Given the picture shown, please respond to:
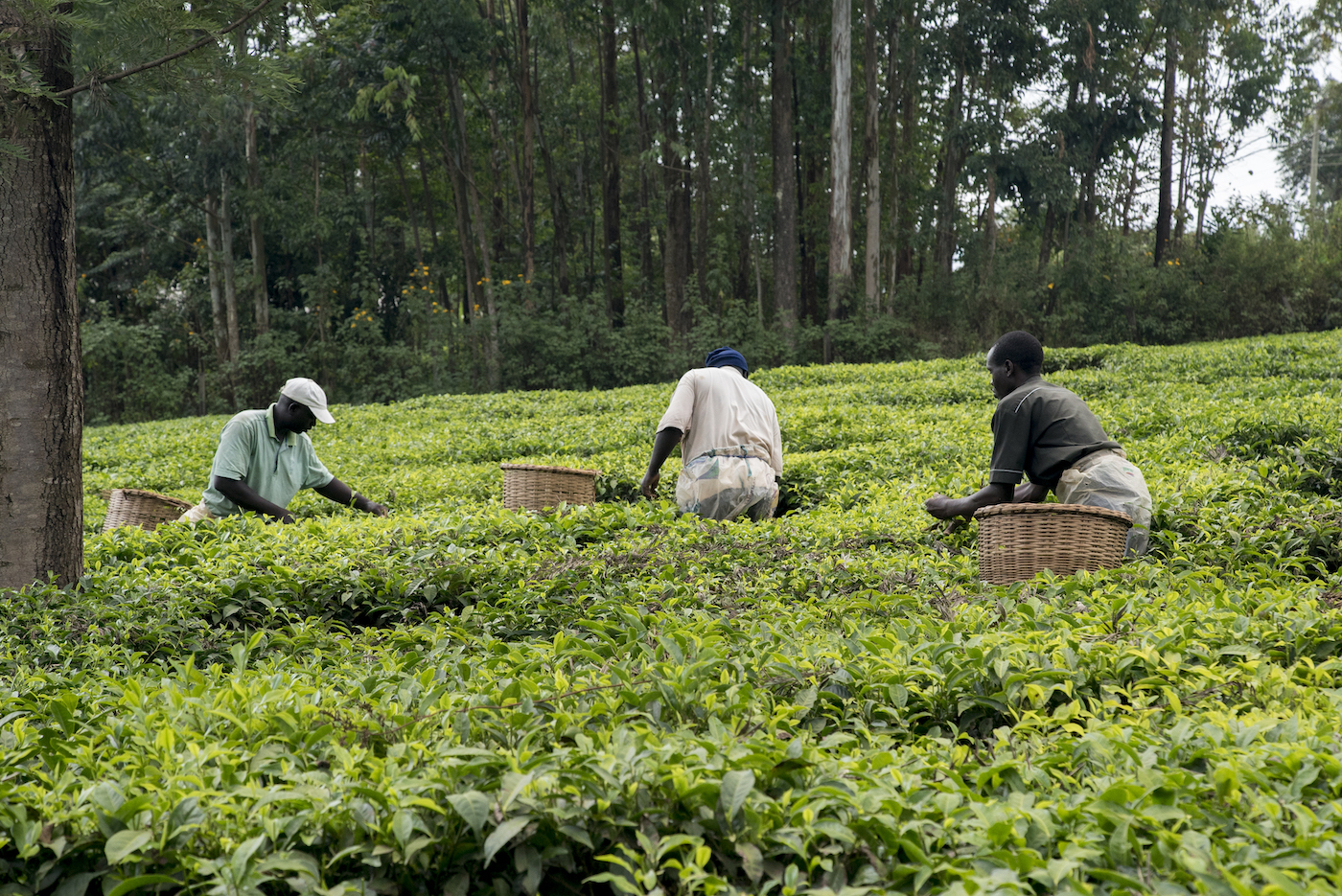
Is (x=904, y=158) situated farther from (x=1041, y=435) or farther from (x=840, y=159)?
(x=1041, y=435)

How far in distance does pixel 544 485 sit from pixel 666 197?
19263 mm

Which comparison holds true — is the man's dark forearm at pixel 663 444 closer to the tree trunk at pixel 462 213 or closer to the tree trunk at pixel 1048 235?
the tree trunk at pixel 462 213

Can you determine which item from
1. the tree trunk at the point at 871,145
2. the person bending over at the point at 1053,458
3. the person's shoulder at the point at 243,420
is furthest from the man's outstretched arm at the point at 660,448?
the tree trunk at the point at 871,145

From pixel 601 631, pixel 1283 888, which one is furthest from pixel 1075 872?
pixel 601 631

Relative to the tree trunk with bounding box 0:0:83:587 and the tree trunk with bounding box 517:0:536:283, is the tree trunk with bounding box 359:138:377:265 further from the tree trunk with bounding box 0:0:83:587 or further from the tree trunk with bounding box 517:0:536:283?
the tree trunk with bounding box 0:0:83:587

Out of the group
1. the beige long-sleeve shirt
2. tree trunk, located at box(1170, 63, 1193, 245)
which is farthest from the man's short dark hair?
tree trunk, located at box(1170, 63, 1193, 245)

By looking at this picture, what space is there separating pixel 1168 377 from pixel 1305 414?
16.5 ft

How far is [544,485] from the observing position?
641 cm

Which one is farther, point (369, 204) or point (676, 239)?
point (369, 204)

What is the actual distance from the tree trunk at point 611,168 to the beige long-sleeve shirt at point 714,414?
16170 mm

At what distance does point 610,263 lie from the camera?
23875 mm

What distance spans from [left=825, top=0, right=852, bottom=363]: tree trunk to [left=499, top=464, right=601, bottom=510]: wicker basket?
1414 cm

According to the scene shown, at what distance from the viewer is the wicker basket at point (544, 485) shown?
6.41m

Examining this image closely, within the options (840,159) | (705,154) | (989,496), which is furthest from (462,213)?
(989,496)
